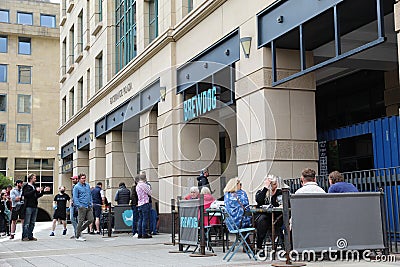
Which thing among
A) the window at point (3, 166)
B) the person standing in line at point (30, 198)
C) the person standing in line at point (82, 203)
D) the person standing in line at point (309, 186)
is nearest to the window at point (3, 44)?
the window at point (3, 166)

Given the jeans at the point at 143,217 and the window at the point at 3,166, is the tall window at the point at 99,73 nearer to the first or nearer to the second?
the jeans at the point at 143,217

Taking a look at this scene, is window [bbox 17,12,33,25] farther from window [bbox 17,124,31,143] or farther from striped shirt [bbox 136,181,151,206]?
striped shirt [bbox 136,181,151,206]

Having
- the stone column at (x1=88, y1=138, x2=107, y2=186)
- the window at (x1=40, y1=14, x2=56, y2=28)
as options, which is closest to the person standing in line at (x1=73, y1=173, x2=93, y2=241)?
the stone column at (x1=88, y1=138, x2=107, y2=186)

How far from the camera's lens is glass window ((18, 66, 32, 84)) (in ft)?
181

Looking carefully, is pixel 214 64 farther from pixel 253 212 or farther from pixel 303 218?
pixel 303 218

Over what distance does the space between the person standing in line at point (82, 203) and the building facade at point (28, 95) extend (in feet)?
124

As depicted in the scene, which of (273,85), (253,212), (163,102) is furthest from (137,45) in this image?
(253,212)

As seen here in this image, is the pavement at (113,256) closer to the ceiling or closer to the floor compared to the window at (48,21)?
closer to the floor

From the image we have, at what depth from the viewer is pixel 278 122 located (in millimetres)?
12758

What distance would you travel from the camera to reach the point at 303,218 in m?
8.45

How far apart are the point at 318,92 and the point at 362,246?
37.4 ft

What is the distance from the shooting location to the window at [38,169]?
5422cm

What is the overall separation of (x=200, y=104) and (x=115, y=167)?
1042 cm

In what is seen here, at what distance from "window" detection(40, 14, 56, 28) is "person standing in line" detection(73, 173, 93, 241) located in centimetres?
4464
